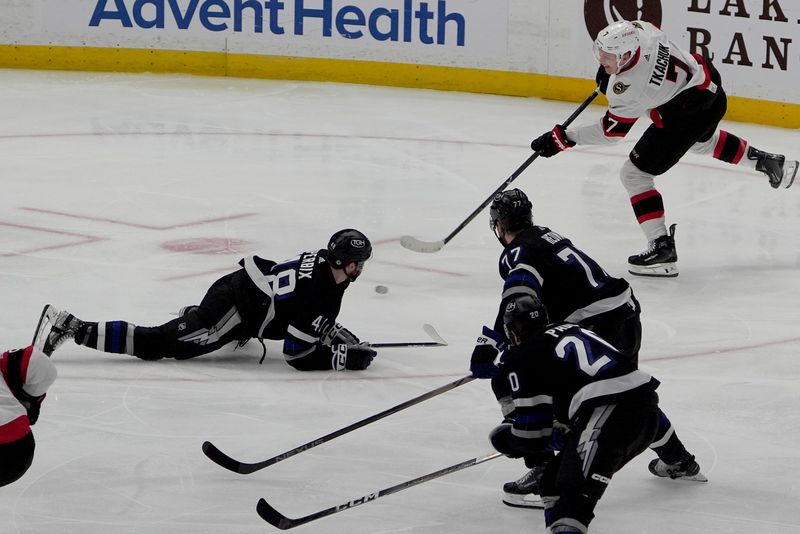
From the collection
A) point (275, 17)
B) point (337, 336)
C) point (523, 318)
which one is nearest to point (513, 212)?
point (523, 318)

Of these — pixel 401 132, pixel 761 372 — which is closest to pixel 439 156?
pixel 401 132

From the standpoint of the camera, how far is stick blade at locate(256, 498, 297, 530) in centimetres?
340

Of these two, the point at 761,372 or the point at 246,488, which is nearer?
the point at 246,488

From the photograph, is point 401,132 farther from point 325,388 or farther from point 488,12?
point 325,388

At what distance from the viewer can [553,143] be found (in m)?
6.23

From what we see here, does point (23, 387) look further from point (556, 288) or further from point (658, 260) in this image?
point (658, 260)

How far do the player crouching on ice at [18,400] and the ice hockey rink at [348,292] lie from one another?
48 cm

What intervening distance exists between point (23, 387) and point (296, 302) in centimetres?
165

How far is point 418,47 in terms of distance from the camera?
407 inches

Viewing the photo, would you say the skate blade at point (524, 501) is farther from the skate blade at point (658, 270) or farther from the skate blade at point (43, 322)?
the skate blade at point (658, 270)

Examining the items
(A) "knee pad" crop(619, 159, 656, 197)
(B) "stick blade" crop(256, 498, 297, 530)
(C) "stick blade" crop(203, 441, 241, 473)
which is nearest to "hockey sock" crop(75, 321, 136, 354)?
(C) "stick blade" crop(203, 441, 241, 473)

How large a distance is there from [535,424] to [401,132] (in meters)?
5.83

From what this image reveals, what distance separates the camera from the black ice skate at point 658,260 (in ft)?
20.1

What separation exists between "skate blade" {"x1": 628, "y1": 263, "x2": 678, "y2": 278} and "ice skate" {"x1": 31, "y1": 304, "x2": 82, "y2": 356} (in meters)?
2.47
